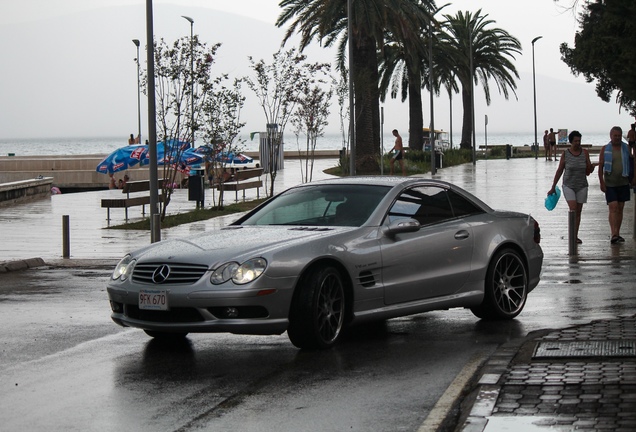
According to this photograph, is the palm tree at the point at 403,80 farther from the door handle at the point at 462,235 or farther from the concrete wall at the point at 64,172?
the door handle at the point at 462,235

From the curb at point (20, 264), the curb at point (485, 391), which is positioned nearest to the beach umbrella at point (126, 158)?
the curb at point (20, 264)

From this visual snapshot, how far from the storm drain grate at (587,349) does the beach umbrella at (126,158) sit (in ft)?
128

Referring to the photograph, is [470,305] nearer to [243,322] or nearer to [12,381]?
[243,322]

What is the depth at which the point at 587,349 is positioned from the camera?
29.8ft

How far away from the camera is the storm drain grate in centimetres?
884

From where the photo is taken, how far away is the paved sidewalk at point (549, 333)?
6.93m

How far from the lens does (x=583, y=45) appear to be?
48625 mm

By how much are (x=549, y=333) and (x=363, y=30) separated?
3566cm

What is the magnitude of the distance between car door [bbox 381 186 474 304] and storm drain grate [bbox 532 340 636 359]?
1.52 meters

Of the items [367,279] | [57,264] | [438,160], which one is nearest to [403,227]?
[367,279]

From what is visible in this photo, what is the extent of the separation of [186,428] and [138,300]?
9.07ft

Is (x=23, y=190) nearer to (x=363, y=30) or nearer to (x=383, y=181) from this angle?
(x=363, y=30)

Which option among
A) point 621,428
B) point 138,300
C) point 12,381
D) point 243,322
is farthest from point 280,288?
point 621,428

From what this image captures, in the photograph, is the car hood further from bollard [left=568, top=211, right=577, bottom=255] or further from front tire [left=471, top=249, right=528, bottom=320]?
bollard [left=568, top=211, right=577, bottom=255]
